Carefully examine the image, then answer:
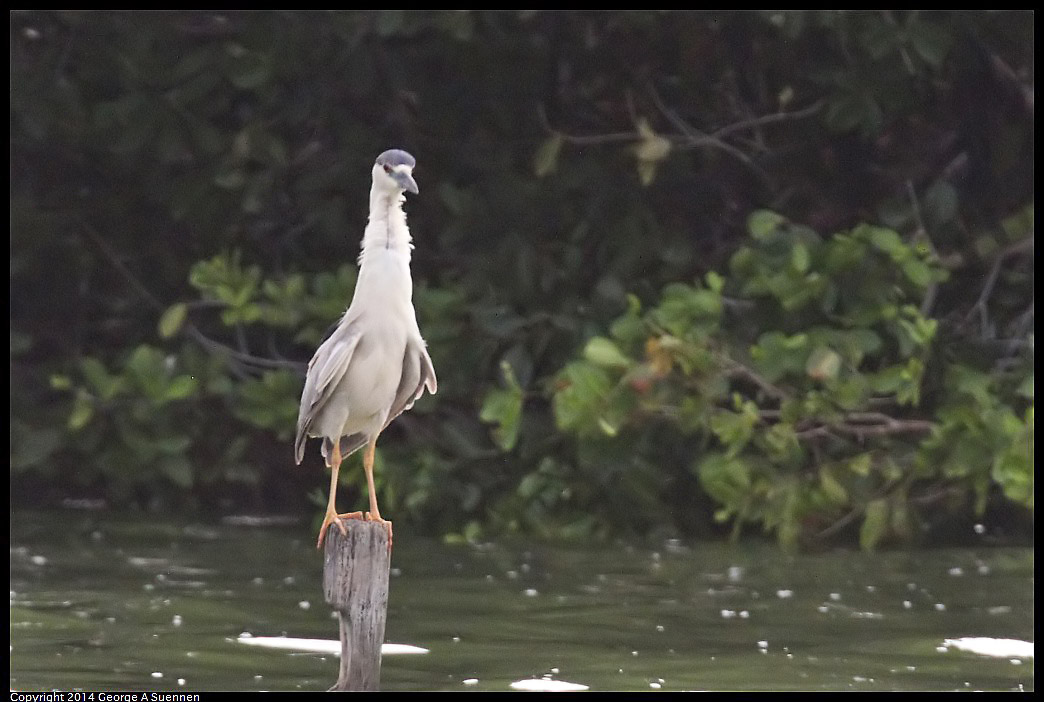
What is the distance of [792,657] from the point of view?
8.11 metres

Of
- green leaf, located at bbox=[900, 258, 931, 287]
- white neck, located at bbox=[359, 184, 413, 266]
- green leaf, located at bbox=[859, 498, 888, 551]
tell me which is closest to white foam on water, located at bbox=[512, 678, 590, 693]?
white neck, located at bbox=[359, 184, 413, 266]

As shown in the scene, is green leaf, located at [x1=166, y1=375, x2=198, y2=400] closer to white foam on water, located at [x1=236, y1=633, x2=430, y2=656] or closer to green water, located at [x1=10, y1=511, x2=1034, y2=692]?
green water, located at [x1=10, y1=511, x2=1034, y2=692]

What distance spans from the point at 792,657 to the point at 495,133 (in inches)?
224

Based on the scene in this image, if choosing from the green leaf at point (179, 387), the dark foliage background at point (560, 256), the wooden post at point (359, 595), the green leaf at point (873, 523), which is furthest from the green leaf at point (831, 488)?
the wooden post at point (359, 595)

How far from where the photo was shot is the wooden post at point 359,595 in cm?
657

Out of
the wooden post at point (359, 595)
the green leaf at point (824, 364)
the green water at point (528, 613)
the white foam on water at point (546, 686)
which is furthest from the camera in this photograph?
the green leaf at point (824, 364)

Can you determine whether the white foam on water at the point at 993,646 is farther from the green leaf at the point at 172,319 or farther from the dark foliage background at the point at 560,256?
the green leaf at the point at 172,319

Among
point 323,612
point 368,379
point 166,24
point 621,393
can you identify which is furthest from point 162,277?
point 368,379

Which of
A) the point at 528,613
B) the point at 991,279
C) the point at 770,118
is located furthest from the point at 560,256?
the point at 528,613

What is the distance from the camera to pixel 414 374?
288 inches

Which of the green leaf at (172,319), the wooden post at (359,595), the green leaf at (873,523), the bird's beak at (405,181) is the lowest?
the wooden post at (359,595)

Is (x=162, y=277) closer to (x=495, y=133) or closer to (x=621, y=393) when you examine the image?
(x=495, y=133)

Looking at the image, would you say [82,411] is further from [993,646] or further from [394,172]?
[993,646]

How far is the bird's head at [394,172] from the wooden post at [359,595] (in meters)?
1.24
